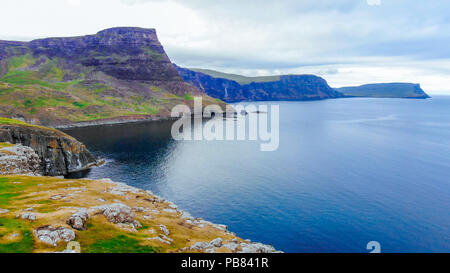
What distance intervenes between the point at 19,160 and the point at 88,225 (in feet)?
190

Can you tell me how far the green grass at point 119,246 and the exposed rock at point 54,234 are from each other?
294 cm

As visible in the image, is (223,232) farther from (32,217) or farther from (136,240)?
(32,217)

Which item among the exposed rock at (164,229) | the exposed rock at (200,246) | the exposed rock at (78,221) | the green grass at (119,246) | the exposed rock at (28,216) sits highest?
the exposed rock at (28,216)

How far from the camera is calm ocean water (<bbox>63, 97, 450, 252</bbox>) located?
199ft

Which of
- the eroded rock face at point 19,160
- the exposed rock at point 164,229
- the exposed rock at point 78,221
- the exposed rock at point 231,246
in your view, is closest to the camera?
the exposed rock at point 78,221

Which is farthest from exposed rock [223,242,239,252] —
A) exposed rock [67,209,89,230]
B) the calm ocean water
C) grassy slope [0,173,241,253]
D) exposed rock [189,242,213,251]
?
exposed rock [67,209,89,230]

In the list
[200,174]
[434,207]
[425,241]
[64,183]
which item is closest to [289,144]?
[200,174]

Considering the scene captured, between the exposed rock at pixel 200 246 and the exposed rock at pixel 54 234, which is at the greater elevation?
the exposed rock at pixel 54 234

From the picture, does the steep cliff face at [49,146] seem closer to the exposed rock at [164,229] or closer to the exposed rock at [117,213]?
the exposed rock at [117,213]

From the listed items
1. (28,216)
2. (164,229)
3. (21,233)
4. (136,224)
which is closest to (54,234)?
(21,233)

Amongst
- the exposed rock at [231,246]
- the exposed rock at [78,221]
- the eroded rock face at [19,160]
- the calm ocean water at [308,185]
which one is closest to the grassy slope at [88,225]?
the exposed rock at [78,221]

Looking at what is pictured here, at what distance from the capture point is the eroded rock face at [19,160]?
2940 inches

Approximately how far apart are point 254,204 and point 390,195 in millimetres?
40400

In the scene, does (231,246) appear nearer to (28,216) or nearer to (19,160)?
(28,216)
